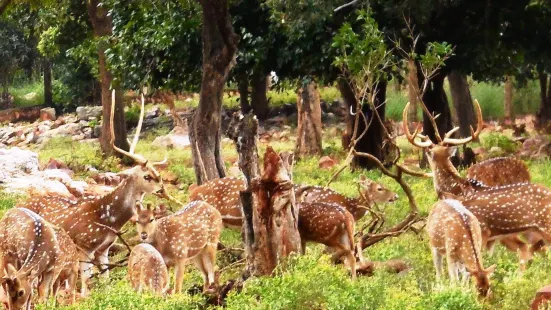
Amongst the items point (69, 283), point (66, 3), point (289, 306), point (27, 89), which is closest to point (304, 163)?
point (66, 3)

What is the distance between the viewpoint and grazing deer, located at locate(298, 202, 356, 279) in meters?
10.5

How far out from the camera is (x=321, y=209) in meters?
10.6

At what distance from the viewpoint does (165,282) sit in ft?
31.9

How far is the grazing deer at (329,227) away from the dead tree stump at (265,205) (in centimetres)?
69

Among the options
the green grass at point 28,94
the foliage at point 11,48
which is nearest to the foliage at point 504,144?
the foliage at point 11,48

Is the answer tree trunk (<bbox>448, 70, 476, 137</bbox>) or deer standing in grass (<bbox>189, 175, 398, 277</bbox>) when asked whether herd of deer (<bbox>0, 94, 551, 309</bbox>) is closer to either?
deer standing in grass (<bbox>189, 175, 398, 277</bbox>)

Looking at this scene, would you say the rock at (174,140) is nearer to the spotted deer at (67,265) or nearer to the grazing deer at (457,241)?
the spotted deer at (67,265)

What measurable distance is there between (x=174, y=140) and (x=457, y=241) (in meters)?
21.0

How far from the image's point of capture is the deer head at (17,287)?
9016 millimetres

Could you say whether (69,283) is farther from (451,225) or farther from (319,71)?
(319,71)

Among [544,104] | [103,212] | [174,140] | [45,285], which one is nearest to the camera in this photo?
[45,285]

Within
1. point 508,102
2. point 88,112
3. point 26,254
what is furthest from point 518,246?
point 88,112

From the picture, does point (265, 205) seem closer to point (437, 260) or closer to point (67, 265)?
point (437, 260)

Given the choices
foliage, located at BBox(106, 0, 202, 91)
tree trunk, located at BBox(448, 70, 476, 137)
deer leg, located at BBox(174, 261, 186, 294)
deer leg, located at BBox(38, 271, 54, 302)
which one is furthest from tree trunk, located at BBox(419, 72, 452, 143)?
deer leg, located at BBox(38, 271, 54, 302)
